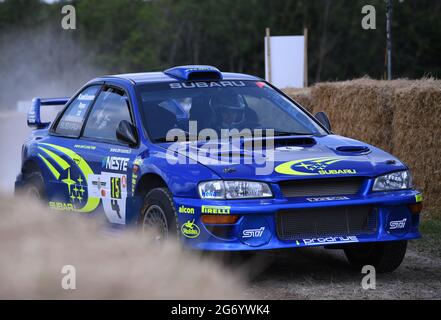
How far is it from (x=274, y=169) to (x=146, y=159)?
110cm

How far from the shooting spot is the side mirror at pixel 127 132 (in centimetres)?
740

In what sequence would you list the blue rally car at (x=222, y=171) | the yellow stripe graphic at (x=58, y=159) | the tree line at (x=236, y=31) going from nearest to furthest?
the blue rally car at (x=222, y=171) < the yellow stripe graphic at (x=58, y=159) < the tree line at (x=236, y=31)

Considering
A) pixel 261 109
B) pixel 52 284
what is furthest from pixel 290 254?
pixel 52 284

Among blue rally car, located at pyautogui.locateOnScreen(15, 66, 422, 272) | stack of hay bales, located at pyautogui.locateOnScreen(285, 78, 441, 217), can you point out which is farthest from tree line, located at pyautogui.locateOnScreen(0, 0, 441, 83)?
blue rally car, located at pyautogui.locateOnScreen(15, 66, 422, 272)

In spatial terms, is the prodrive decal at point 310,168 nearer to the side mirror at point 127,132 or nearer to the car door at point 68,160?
the side mirror at point 127,132

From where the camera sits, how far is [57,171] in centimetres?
851

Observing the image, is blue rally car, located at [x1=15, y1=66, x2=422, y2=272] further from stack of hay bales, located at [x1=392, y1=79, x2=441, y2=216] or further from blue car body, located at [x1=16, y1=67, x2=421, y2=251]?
stack of hay bales, located at [x1=392, y1=79, x2=441, y2=216]

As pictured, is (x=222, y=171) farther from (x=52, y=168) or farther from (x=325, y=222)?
(x=52, y=168)

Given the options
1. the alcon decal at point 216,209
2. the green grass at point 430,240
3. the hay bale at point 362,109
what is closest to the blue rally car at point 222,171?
the alcon decal at point 216,209

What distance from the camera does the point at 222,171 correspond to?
647 centimetres

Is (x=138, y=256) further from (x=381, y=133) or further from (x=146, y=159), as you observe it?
(x=381, y=133)

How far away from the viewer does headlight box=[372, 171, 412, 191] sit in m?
6.77

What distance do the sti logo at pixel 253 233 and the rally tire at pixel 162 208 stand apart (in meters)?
0.50

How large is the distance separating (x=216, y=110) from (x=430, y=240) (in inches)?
106
